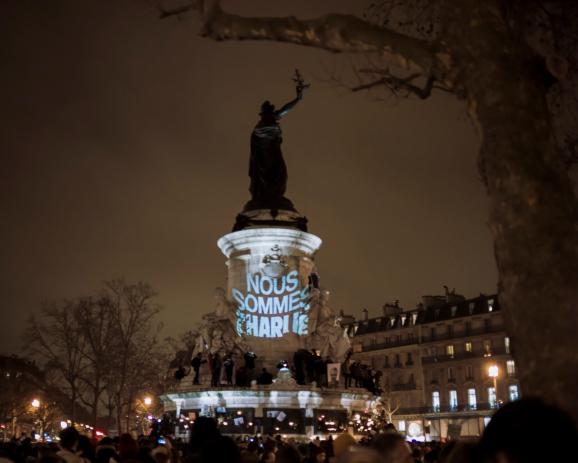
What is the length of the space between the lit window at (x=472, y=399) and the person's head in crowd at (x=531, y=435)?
62.6m

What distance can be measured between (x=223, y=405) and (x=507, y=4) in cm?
2056

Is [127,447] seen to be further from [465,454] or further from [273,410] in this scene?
[273,410]

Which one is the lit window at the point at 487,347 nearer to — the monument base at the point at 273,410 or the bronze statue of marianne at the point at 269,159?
the bronze statue of marianne at the point at 269,159

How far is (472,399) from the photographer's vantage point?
62.8m

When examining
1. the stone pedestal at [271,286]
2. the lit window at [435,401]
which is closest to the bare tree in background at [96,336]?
the stone pedestal at [271,286]

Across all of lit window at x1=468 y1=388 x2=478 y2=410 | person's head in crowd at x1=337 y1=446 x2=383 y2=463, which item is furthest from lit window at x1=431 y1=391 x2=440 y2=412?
person's head in crowd at x1=337 y1=446 x2=383 y2=463

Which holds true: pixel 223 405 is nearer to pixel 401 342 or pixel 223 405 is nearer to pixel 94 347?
pixel 94 347

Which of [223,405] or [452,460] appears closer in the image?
[452,460]

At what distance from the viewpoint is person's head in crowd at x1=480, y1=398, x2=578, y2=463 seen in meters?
2.75

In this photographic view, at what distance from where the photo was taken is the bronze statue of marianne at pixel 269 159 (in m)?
31.2

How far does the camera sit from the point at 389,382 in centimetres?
7006

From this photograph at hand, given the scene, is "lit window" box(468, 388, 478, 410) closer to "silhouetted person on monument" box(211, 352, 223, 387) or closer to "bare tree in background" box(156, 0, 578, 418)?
"silhouetted person on monument" box(211, 352, 223, 387)

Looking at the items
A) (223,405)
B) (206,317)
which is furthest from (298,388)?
(206,317)

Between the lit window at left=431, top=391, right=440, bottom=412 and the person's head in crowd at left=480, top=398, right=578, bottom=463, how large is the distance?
64936mm
